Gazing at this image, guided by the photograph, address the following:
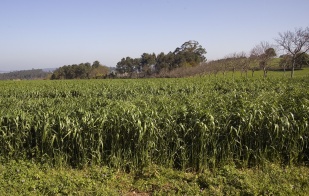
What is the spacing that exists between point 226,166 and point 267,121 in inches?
54.0

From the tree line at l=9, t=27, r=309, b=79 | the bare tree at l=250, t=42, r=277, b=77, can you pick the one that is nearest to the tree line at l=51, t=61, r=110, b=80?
the tree line at l=9, t=27, r=309, b=79

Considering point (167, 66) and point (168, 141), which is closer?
point (168, 141)

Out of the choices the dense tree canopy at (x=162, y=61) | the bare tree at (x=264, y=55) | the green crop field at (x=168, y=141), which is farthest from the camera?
the dense tree canopy at (x=162, y=61)

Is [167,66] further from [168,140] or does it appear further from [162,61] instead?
[168,140]

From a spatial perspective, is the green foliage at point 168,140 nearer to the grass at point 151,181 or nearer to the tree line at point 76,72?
the grass at point 151,181

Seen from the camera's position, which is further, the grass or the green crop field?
the green crop field

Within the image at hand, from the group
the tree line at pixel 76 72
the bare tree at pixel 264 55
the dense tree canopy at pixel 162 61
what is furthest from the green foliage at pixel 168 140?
the tree line at pixel 76 72

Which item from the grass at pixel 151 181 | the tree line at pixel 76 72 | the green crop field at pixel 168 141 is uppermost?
the tree line at pixel 76 72

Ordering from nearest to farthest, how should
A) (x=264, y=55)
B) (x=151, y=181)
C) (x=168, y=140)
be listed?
(x=151, y=181), (x=168, y=140), (x=264, y=55)

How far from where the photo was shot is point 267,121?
16.6 feet

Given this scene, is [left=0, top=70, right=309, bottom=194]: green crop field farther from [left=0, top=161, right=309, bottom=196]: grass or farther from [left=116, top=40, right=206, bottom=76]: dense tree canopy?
[left=116, top=40, right=206, bottom=76]: dense tree canopy

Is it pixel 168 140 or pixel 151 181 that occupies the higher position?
pixel 168 140

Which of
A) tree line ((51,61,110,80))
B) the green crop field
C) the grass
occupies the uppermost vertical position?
tree line ((51,61,110,80))

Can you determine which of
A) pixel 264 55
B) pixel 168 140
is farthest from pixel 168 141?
pixel 264 55
